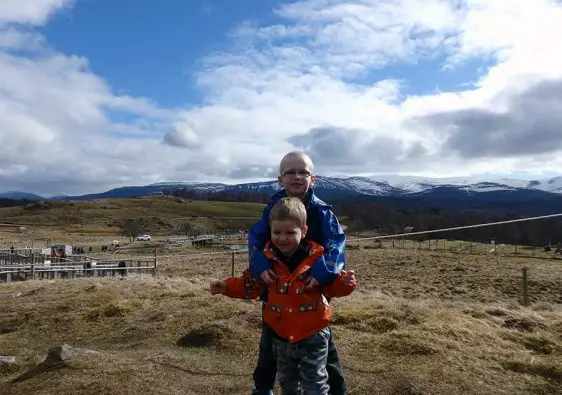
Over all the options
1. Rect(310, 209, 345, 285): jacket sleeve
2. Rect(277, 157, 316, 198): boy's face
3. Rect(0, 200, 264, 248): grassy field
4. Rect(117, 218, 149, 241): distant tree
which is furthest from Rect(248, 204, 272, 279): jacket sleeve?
Rect(117, 218, 149, 241): distant tree

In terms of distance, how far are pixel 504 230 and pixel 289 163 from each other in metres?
77.0

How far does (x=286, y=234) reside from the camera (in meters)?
3.56

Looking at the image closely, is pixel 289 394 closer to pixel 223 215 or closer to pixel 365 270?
pixel 365 270

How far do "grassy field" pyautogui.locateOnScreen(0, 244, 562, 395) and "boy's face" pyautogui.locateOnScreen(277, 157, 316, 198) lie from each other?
1957 mm

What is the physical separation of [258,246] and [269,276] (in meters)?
0.33

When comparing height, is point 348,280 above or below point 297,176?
below

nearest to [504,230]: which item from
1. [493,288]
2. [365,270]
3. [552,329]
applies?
[365,270]

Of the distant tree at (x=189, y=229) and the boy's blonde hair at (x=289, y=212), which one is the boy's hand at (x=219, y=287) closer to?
the boy's blonde hair at (x=289, y=212)

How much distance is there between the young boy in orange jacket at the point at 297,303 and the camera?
3.53m

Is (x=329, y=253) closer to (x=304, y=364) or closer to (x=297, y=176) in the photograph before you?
(x=297, y=176)

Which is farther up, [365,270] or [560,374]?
[560,374]

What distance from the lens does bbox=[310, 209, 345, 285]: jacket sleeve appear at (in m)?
3.52

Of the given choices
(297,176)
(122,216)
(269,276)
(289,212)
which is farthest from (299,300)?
(122,216)

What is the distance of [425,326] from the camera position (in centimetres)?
619
